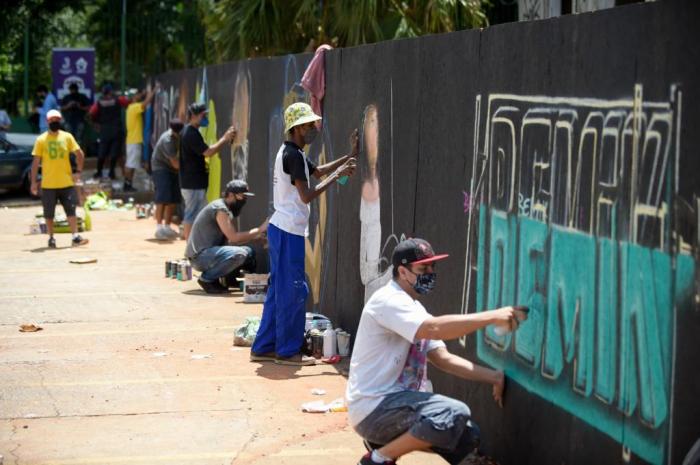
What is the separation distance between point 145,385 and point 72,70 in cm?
2065

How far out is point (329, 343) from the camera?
974 cm

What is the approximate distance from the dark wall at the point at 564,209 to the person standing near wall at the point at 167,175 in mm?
8871

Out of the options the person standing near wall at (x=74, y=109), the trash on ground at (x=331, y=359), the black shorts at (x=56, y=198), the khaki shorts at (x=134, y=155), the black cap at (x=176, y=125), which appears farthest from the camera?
the person standing near wall at (x=74, y=109)

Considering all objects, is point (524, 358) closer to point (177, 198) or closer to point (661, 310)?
point (661, 310)

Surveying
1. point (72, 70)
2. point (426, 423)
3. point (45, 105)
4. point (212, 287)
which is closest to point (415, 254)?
point (426, 423)

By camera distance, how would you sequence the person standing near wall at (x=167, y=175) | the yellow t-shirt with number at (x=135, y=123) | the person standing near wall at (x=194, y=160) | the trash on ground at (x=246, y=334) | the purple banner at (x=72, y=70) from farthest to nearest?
the purple banner at (x=72, y=70) → the yellow t-shirt with number at (x=135, y=123) → the person standing near wall at (x=167, y=175) → the person standing near wall at (x=194, y=160) → the trash on ground at (x=246, y=334)

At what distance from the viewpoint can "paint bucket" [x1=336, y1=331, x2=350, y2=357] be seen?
32.0 feet

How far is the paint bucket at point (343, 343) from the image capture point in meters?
9.77

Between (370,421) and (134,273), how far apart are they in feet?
29.7

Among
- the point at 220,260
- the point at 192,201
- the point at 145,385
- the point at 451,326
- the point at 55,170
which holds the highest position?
the point at 55,170

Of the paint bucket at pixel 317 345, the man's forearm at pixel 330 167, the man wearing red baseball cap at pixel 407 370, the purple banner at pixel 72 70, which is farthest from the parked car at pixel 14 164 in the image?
the man wearing red baseball cap at pixel 407 370

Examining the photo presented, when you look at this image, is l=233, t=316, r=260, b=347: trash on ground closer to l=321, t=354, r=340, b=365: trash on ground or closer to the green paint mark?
l=321, t=354, r=340, b=365: trash on ground

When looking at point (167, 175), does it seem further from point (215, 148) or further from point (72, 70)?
point (72, 70)

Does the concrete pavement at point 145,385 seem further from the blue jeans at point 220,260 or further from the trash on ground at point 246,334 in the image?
the blue jeans at point 220,260
